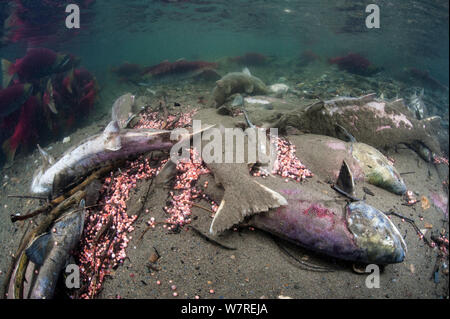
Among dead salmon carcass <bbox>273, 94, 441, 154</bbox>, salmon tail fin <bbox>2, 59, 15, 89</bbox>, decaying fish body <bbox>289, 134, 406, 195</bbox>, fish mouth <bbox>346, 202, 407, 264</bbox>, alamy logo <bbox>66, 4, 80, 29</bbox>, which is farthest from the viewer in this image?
alamy logo <bbox>66, 4, 80, 29</bbox>

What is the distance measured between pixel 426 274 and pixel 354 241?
5.06 ft

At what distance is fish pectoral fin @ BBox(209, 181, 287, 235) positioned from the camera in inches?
87.2

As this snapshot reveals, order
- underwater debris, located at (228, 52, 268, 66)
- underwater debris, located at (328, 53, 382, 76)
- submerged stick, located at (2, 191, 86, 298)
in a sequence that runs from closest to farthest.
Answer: submerged stick, located at (2, 191, 86, 298) → underwater debris, located at (328, 53, 382, 76) → underwater debris, located at (228, 52, 268, 66)

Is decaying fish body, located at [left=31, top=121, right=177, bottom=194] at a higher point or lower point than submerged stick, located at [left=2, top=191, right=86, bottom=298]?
higher

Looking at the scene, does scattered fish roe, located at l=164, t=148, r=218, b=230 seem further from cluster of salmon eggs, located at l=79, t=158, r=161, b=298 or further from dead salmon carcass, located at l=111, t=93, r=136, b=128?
dead salmon carcass, located at l=111, t=93, r=136, b=128

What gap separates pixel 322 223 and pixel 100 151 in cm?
343

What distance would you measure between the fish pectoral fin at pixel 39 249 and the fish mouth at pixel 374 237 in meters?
3.64

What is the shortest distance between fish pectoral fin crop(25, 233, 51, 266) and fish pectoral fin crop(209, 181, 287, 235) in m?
2.11

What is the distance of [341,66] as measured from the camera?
15.1 metres

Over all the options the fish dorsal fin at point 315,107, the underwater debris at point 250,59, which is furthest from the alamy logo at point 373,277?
the underwater debris at point 250,59

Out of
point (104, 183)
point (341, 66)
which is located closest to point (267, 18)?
point (341, 66)

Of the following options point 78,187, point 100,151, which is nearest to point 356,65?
point 100,151

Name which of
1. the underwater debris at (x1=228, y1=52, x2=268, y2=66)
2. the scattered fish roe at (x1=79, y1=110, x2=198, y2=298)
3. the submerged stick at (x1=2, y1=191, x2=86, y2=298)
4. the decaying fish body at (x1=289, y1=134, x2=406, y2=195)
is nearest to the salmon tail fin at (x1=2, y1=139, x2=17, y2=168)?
the submerged stick at (x1=2, y1=191, x2=86, y2=298)
